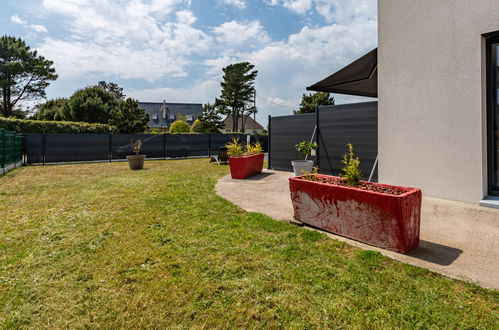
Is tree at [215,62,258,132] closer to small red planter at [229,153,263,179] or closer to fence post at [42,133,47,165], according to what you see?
fence post at [42,133,47,165]

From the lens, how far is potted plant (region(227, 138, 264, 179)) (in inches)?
281

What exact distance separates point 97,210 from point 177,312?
3026mm

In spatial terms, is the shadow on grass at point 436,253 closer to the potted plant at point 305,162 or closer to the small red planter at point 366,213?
the small red planter at point 366,213

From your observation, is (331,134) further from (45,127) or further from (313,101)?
(313,101)

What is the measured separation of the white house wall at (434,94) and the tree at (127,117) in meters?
26.4

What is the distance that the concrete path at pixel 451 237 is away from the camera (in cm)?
211

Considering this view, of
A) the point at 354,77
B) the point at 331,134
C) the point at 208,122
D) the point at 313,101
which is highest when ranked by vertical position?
the point at 313,101

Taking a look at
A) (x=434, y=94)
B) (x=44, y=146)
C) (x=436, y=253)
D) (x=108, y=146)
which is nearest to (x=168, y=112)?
(x=108, y=146)

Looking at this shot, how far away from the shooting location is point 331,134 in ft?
23.4

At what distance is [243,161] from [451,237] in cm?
498

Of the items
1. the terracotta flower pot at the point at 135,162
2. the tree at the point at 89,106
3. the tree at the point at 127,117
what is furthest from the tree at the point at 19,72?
the terracotta flower pot at the point at 135,162

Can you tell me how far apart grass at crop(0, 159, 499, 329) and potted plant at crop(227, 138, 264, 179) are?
146 inches

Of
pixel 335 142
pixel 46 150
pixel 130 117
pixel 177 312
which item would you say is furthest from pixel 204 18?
pixel 130 117

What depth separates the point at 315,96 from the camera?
115ft
